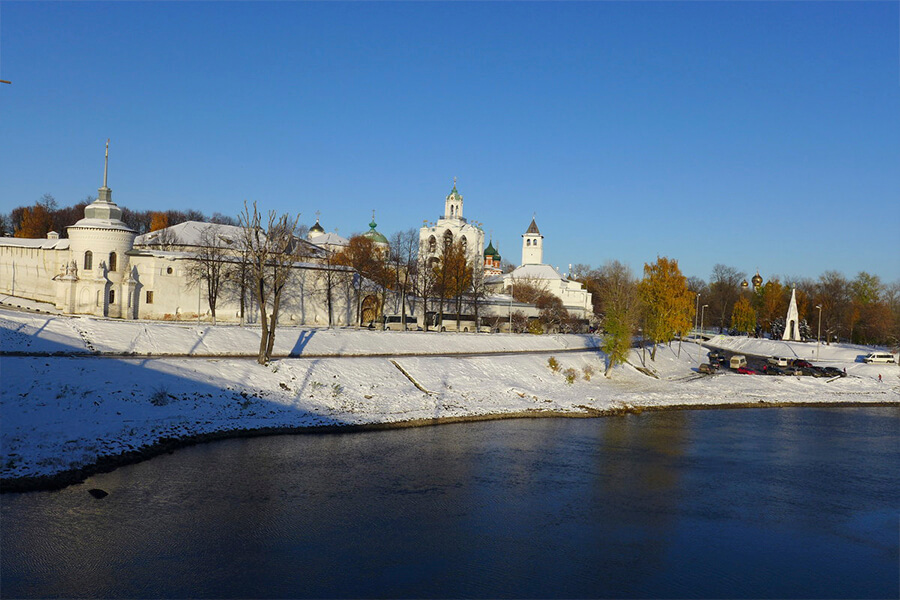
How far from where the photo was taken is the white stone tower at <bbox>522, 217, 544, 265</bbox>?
389ft

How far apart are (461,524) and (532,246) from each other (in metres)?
104

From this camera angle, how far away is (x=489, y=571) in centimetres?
1384

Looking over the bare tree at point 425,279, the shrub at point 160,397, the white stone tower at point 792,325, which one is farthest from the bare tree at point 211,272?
the white stone tower at point 792,325

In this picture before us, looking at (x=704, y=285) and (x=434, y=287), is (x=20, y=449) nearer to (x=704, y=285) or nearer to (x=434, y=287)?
(x=434, y=287)

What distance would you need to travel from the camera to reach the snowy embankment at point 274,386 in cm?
2192

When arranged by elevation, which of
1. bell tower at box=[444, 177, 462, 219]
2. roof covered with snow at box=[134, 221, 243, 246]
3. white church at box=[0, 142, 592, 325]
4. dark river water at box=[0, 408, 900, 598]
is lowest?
dark river water at box=[0, 408, 900, 598]

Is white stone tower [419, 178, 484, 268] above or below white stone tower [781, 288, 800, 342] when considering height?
above

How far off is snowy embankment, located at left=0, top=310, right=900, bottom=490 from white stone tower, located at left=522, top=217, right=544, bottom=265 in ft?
229

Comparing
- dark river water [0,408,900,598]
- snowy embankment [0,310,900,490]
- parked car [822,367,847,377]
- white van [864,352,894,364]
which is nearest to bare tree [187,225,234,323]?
snowy embankment [0,310,900,490]

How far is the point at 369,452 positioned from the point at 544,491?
6.29 m

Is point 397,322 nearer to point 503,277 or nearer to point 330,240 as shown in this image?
point 330,240

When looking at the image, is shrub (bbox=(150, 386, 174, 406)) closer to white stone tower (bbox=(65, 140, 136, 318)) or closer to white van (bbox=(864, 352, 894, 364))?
white stone tower (bbox=(65, 140, 136, 318))

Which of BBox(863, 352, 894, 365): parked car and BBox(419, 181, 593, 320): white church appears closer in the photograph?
BBox(863, 352, 894, 365): parked car

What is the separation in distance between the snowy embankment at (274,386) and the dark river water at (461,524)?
200 cm
